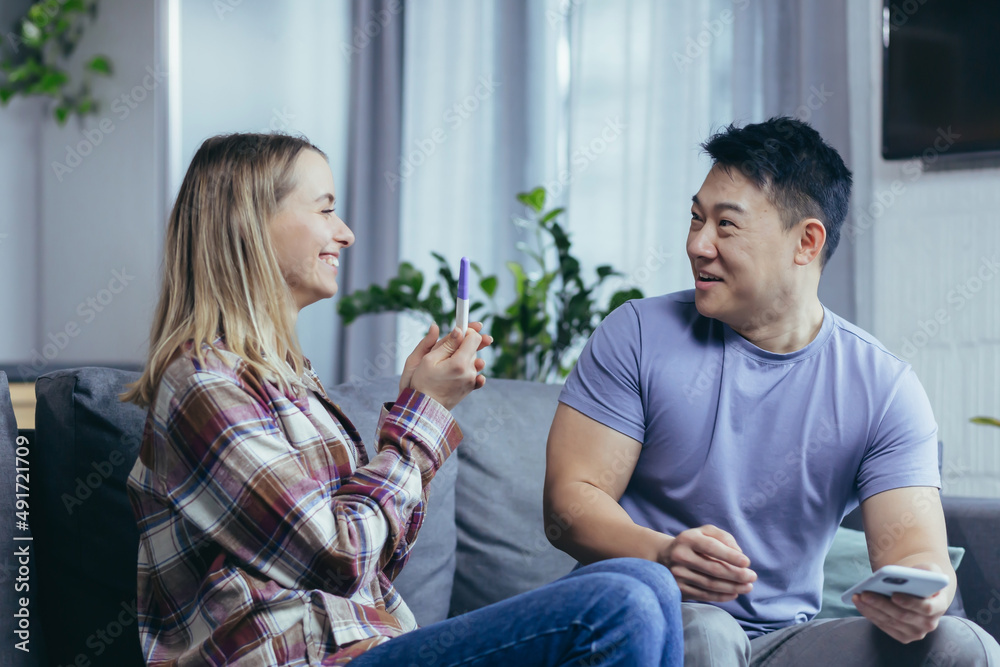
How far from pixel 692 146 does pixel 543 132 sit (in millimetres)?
510

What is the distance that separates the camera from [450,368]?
1090 millimetres

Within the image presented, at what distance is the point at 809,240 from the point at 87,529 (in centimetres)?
112

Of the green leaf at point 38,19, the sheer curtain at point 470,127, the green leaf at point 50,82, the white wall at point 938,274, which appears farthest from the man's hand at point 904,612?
the green leaf at point 38,19

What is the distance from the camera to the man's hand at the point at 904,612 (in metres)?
0.99

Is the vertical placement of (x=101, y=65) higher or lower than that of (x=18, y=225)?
higher

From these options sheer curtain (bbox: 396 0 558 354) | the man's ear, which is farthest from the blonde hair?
sheer curtain (bbox: 396 0 558 354)

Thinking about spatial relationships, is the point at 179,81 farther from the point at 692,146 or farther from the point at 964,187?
the point at 964,187

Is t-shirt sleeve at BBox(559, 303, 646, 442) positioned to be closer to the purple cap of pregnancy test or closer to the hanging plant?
the purple cap of pregnancy test

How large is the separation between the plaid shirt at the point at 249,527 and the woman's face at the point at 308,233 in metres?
0.15

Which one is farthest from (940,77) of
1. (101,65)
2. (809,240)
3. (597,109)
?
(101,65)

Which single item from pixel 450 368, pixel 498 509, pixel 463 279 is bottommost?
pixel 498 509

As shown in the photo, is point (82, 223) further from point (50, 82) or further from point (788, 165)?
point (788, 165)

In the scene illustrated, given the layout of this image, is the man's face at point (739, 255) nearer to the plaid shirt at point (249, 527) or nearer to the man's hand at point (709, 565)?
the man's hand at point (709, 565)

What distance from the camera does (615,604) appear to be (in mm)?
869
